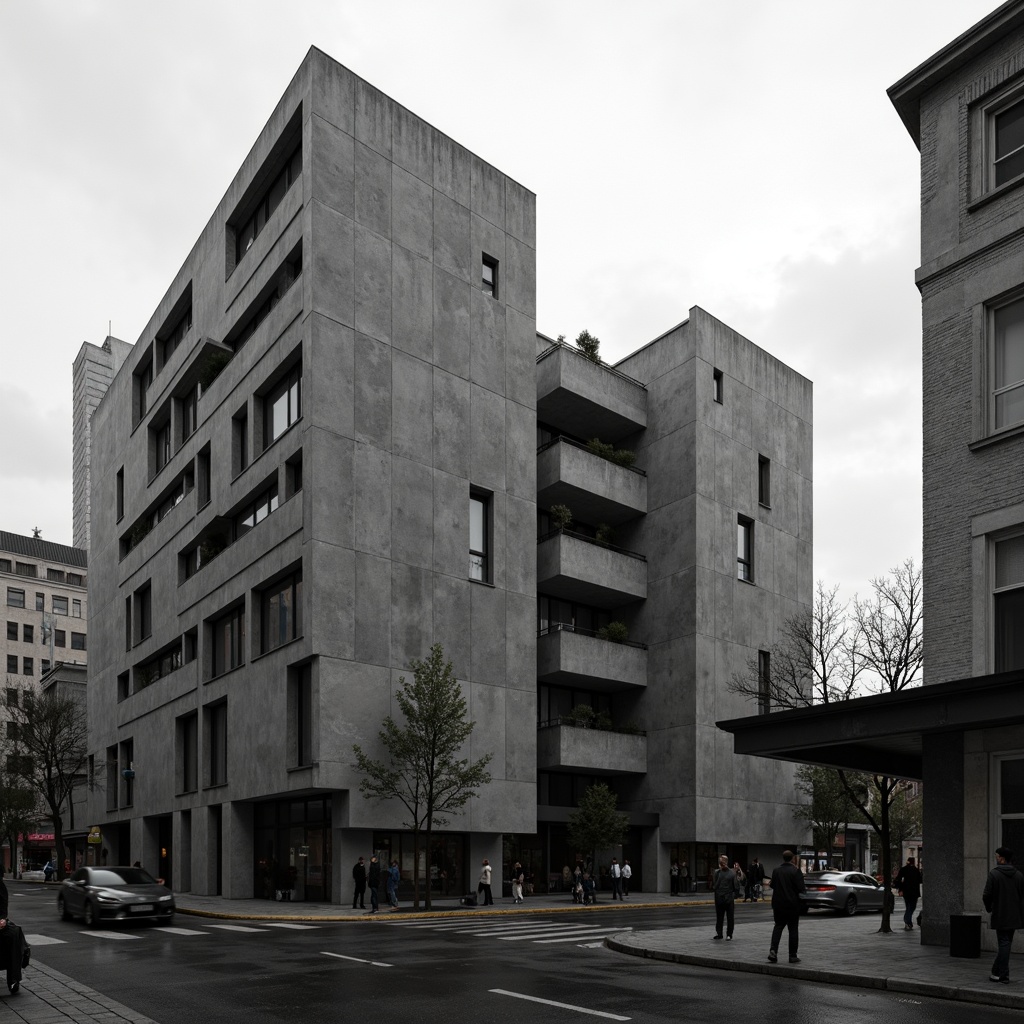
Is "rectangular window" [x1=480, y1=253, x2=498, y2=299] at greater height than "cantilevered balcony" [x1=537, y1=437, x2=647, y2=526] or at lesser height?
greater

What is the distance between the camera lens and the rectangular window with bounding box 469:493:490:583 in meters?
40.2

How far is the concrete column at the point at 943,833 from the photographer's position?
59.9 feet

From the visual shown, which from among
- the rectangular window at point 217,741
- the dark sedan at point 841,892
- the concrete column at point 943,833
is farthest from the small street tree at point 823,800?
the concrete column at point 943,833

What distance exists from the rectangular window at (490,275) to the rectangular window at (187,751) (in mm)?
20902

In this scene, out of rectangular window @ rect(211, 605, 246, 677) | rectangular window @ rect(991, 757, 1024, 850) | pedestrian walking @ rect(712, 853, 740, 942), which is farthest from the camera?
rectangular window @ rect(211, 605, 246, 677)

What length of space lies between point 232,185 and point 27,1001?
37.1 metres

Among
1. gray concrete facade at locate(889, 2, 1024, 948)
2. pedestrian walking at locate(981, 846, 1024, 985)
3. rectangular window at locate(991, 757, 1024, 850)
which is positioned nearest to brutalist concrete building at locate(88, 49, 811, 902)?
gray concrete facade at locate(889, 2, 1024, 948)

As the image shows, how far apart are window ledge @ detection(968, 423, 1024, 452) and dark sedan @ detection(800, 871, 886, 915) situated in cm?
2037

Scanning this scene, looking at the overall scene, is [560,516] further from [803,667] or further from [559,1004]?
[559,1004]

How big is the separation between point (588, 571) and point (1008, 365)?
27879mm

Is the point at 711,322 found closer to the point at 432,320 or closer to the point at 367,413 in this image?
the point at 432,320

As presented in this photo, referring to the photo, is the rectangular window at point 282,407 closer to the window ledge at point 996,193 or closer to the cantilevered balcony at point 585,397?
the cantilevered balcony at point 585,397

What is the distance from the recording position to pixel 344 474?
36.0 m

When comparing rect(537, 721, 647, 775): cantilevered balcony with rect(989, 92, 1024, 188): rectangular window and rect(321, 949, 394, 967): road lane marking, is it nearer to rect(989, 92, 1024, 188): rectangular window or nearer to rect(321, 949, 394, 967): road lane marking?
rect(321, 949, 394, 967): road lane marking
